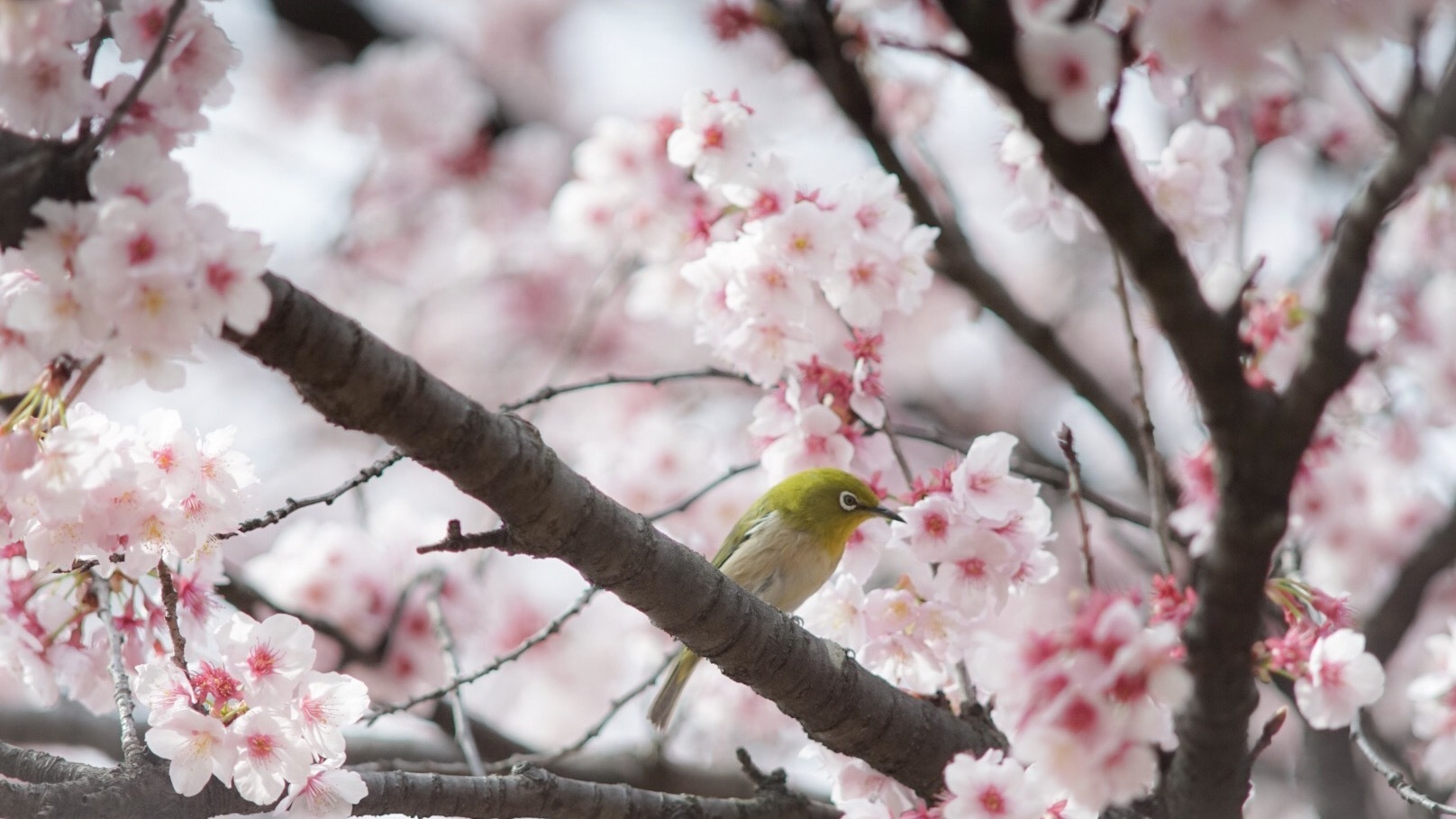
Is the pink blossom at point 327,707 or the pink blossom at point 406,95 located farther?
the pink blossom at point 406,95

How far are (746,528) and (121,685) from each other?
93.7 inches

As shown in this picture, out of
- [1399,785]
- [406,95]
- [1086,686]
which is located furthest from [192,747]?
[406,95]

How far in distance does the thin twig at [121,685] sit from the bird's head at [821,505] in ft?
6.58

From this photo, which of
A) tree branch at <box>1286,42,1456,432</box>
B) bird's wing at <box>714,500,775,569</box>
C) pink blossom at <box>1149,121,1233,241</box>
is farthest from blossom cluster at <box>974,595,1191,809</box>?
bird's wing at <box>714,500,775,569</box>

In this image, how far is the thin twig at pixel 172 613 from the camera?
7.46 feet

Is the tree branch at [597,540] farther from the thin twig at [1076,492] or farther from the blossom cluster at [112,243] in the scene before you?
the thin twig at [1076,492]

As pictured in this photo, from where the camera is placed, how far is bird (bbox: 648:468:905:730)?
400 centimetres

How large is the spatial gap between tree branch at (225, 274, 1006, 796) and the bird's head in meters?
1.16

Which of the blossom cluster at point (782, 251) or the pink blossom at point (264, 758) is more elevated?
the blossom cluster at point (782, 251)

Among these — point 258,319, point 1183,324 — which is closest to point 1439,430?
point 1183,324

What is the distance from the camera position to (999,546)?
2752mm

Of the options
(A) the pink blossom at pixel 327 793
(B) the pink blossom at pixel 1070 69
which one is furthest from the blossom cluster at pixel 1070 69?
(A) the pink blossom at pixel 327 793

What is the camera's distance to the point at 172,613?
2316 mm

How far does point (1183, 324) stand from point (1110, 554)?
22.1 feet
